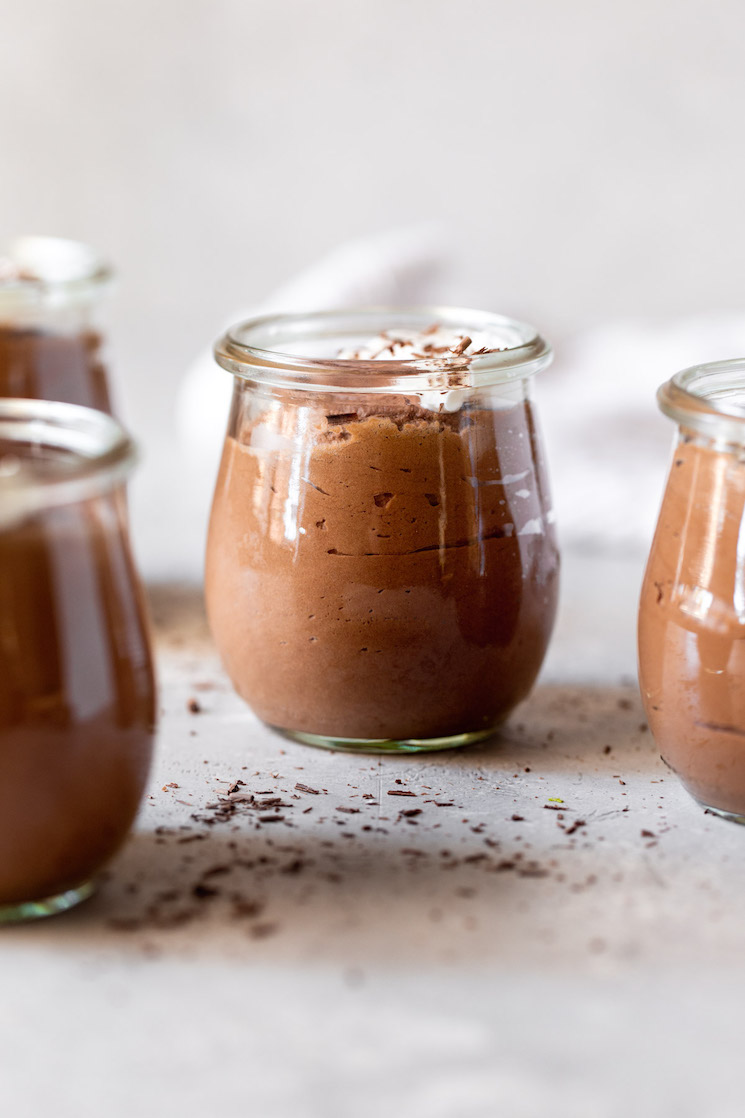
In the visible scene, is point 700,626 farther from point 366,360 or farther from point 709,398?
point 366,360

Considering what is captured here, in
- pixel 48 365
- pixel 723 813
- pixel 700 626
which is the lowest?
pixel 723 813

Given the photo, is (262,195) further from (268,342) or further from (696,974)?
(696,974)

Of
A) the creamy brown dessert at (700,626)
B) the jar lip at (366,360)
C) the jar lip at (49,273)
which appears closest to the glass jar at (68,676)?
the jar lip at (366,360)

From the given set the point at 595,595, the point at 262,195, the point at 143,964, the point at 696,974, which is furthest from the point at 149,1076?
the point at 262,195

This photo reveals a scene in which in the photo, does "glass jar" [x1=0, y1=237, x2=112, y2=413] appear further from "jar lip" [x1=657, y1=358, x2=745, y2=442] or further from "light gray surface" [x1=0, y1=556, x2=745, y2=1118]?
"jar lip" [x1=657, y1=358, x2=745, y2=442]

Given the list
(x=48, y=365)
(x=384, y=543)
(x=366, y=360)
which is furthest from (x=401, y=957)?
(x=48, y=365)

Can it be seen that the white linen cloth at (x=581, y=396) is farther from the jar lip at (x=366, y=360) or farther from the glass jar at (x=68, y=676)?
the glass jar at (x=68, y=676)

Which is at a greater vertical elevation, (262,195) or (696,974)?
(262,195)
